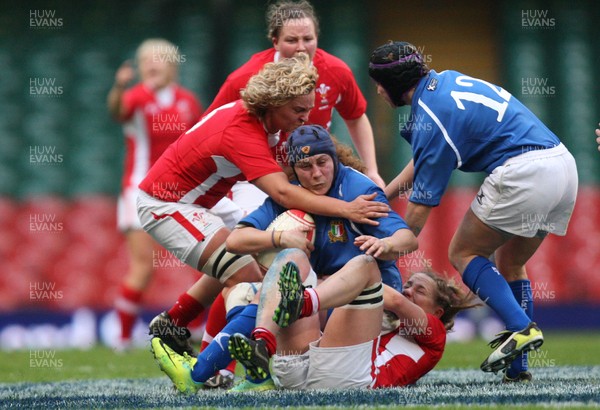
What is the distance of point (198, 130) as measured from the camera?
5.58m

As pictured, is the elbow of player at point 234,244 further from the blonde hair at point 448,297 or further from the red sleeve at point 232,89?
the red sleeve at point 232,89

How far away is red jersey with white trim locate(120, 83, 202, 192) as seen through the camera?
10445 millimetres

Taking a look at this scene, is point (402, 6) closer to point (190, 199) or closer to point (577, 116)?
point (577, 116)

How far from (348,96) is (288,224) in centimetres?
211

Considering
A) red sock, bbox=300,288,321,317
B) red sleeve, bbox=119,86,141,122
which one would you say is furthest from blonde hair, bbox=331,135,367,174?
red sleeve, bbox=119,86,141,122

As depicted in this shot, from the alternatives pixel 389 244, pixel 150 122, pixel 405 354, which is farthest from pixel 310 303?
pixel 150 122

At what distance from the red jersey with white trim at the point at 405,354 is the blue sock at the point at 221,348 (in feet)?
2.24

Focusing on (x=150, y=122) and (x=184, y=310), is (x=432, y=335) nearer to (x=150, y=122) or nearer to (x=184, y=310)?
(x=184, y=310)

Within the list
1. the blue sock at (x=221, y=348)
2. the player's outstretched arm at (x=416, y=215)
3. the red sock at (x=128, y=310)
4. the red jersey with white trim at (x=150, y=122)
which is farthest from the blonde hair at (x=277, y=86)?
the red jersey with white trim at (x=150, y=122)

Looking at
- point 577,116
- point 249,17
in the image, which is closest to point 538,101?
point 577,116

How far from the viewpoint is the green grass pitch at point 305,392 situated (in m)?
4.49

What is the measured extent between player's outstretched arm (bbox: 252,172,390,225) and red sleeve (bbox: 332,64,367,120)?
1.87m

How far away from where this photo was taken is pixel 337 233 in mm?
5172

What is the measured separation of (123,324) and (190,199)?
15.0 ft
